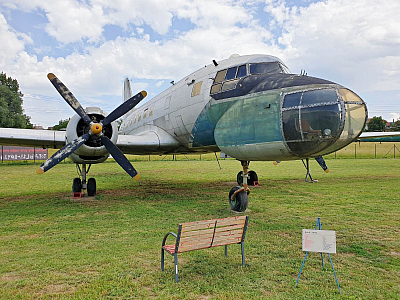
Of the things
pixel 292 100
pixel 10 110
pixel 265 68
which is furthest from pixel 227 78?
pixel 10 110

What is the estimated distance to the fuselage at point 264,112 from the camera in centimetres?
618

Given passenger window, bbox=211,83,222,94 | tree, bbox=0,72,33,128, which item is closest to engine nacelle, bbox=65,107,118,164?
passenger window, bbox=211,83,222,94

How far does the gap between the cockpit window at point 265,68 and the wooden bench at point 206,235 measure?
4.91 meters

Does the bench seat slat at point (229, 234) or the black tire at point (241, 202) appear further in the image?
the black tire at point (241, 202)

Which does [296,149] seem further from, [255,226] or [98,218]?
[98,218]

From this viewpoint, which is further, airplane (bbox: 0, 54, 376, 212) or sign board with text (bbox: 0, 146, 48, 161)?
sign board with text (bbox: 0, 146, 48, 161)

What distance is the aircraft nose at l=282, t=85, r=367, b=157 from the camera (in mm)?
6086

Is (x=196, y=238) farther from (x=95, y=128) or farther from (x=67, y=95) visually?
(x=67, y=95)

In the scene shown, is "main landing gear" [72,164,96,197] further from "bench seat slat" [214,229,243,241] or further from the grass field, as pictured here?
"bench seat slat" [214,229,243,241]

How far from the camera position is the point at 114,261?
502 centimetres

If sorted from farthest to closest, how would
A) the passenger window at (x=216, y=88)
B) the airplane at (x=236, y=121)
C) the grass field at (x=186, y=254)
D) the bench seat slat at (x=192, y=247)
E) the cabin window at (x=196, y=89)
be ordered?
1. the cabin window at (x=196, y=89)
2. the passenger window at (x=216, y=88)
3. the airplane at (x=236, y=121)
4. the bench seat slat at (x=192, y=247)
5. the grass field at (x=186, y=254)

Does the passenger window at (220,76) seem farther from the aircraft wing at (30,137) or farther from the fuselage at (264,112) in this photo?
the aircraft wing at (30,137)

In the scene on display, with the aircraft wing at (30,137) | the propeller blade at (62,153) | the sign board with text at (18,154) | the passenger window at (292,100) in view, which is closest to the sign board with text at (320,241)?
the passenger window at (292,100)

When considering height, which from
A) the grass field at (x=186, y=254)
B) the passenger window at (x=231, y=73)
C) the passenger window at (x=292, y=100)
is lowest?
the grass field at (x=186, y=254)
